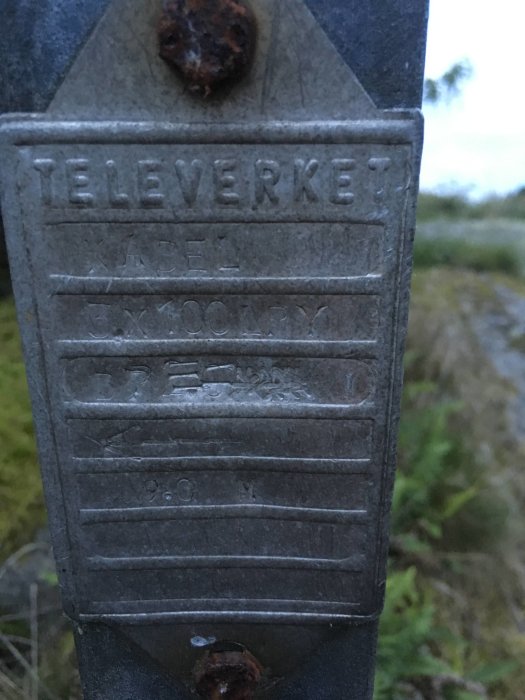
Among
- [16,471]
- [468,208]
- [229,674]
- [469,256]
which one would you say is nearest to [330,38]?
[229,674]

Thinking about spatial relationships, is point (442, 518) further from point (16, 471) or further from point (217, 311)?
point (217, 311)

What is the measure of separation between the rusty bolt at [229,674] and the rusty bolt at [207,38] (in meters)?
1.02

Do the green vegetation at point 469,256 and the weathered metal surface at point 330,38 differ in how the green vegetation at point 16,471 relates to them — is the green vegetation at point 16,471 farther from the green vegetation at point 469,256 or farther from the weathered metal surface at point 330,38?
the green vegetation at point 469,256

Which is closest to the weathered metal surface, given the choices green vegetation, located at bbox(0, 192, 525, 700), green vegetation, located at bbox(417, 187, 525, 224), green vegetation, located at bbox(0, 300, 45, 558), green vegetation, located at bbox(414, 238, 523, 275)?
green vegetation, located at bbox(0, 192, 525, 700)

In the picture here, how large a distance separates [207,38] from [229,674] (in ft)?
3.64

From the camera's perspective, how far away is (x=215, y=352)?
110 cm

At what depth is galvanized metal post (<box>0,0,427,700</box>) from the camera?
3.14 ft

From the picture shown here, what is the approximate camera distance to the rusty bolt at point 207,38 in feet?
2.99

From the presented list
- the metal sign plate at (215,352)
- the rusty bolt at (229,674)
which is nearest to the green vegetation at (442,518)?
the rusty bolt at (229,674)

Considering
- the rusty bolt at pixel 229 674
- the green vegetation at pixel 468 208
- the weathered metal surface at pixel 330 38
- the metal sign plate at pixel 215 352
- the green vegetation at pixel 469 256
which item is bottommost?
the green vegetation at pixel 469 256

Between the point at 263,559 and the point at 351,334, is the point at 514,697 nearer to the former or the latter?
the point at 263,559

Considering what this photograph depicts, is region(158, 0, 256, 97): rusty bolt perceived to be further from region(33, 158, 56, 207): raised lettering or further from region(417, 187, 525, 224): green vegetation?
region(417, 187, 525, 224): green vegetation

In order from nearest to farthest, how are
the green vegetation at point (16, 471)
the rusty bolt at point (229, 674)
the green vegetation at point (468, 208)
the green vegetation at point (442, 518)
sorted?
the rusty bolt at point (229, 674)
the green vegetation at point (442, 518)
the green vegetation at point (16, 471)
the green vegetation at point (468, 208)

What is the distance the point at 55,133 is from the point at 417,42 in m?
0.53
